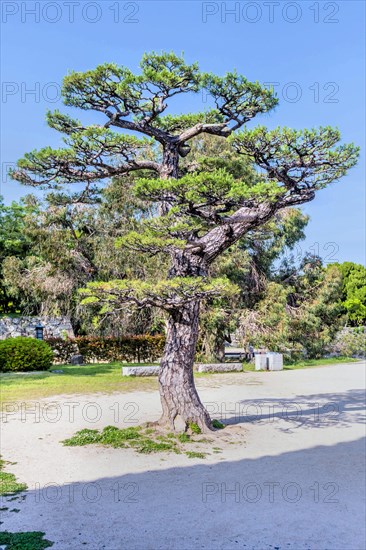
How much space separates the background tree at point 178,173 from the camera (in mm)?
5734

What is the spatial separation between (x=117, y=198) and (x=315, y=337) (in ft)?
31.6

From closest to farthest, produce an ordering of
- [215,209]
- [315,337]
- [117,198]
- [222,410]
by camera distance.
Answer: [215,209], [222,410], [117,198], [315,337]

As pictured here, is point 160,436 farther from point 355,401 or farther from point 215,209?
point 355,401

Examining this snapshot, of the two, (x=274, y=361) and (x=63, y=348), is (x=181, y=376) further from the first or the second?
(x=63, y=348)

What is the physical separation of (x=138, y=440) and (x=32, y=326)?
16752mm

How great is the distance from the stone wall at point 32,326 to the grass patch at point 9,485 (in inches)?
607

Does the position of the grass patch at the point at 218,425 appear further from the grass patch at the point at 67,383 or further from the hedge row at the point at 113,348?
the hedge row at the point at 113,348

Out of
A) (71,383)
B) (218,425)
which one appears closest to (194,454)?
(218,425)

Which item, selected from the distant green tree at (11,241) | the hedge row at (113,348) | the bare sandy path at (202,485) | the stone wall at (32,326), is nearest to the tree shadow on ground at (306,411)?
the bare sandy path at (202,485)

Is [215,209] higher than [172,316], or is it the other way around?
[215,209]

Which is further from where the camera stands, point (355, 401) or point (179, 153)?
point (355, 401)

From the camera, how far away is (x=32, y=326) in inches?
862

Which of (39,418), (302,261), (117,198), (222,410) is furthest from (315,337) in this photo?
(39,418)

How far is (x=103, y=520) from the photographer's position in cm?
391
